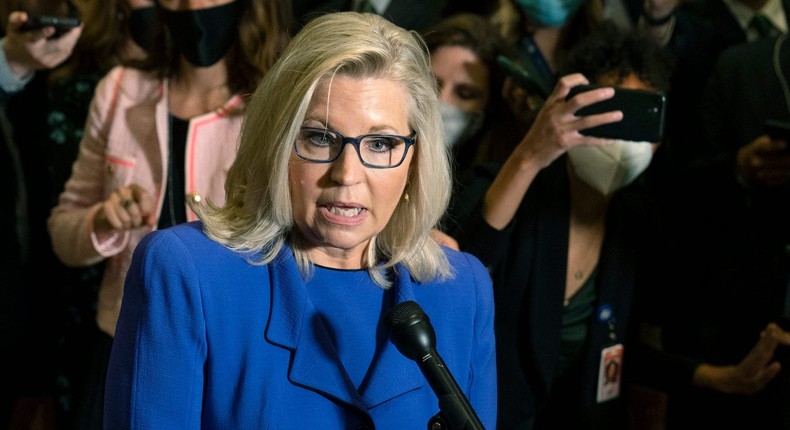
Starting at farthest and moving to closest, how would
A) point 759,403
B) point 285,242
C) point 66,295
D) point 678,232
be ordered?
point 66,295 < point 678,232 < point 759,403 < point 285,242

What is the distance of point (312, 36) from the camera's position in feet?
5.95

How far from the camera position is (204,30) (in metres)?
2.75

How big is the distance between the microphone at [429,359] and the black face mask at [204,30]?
1.39 metres

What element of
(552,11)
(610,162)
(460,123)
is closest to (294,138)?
(610,162)

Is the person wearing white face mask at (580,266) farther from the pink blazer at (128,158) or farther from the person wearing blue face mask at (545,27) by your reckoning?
the pink blazer at (128,158)

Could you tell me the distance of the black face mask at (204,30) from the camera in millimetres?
2748

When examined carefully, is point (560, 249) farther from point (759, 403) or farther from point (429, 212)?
point (429, 212)

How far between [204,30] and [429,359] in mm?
1502

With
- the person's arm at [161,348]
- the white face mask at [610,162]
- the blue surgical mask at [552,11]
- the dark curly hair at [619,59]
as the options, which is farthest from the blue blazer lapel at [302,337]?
the blue surgical mask at [552,11]

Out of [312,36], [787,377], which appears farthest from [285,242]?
[787,377]

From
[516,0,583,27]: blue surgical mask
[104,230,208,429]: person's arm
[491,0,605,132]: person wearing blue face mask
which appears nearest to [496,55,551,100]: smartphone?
[491,0,605,132]: person wearing blue face mask

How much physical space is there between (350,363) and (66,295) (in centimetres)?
179

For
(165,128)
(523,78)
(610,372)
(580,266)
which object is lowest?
(610,372)

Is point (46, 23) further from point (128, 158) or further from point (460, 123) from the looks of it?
point (460, 123)
